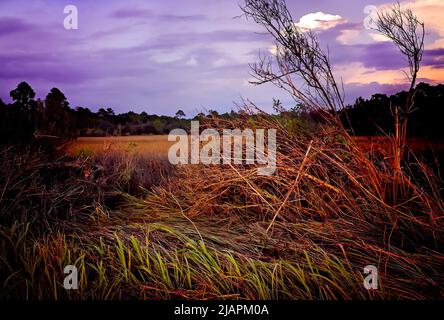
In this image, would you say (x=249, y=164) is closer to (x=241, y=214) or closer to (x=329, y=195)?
(x=241, y=214)

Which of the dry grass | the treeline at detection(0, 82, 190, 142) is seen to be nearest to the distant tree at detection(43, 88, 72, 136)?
the treeline at detection(0, 82, 190, 142)

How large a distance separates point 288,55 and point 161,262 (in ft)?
10.3

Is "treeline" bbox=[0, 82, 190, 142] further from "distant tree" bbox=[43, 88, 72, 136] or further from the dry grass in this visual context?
the dry grass

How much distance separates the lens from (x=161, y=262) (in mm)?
3693

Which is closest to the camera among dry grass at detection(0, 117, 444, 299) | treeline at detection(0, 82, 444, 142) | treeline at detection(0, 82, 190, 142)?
dry grass at detection(0, 117, 444, 299)

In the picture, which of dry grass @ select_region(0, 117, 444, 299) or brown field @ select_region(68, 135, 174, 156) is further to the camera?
brown field @ select_region(68, 135, 174, 156)

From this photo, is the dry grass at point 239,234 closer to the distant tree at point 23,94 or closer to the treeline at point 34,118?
the treeline at point 34,118

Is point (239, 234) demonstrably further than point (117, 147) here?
No

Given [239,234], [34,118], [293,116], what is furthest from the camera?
[34,118]

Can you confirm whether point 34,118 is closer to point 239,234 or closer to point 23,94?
point 23,94

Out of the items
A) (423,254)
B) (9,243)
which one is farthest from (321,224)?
(9,243)

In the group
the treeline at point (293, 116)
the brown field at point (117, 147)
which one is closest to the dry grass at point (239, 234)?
the treeline at point (293, 116)

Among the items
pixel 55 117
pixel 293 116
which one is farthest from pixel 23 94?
pixel 293 116

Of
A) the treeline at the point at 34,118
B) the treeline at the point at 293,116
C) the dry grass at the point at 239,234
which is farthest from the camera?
the treeline at the point at 34,118
